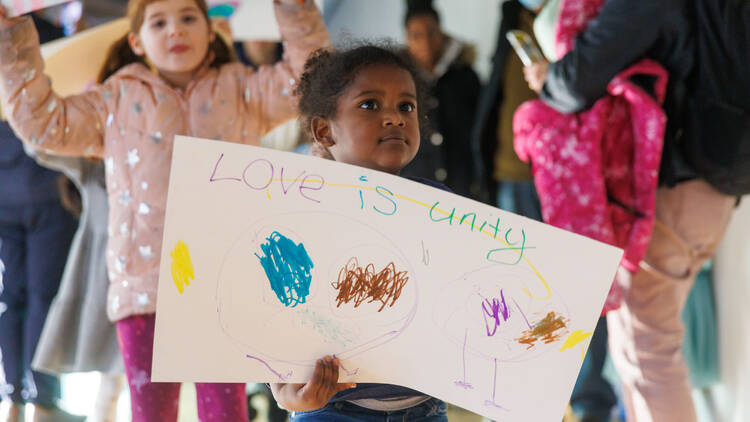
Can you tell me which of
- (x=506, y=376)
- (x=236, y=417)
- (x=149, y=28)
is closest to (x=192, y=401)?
(x=236, y=417)

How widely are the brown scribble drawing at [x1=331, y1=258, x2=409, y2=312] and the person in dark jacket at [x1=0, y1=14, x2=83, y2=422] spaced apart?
4.59 ft

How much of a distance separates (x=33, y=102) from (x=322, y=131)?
526 millimetres

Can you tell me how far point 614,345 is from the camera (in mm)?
1527

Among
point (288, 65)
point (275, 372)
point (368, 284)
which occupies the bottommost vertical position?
point (275, 372)

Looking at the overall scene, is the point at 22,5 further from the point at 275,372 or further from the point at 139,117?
the point at 275,372

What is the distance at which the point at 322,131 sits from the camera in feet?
3.73

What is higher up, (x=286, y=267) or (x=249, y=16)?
(x=249, y=16)

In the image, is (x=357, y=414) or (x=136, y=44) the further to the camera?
(x=136, y=44)

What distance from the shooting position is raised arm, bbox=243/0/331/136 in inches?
52.0

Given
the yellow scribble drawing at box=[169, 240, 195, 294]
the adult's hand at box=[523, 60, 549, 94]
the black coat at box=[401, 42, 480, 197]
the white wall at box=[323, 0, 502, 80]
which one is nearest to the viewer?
the yellow scribble drawing at box=[169, 240, 195, 294]

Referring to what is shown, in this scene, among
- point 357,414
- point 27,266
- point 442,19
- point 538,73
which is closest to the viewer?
point 357,414

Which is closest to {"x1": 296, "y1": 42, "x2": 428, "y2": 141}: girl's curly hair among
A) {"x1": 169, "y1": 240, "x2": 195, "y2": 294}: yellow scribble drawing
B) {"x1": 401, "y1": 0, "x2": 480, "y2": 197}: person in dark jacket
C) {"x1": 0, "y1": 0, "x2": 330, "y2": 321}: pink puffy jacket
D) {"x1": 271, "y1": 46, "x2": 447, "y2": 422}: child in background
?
{"x1": 271, "y1": 46, "x2": 447, "y2": 422}: child in background

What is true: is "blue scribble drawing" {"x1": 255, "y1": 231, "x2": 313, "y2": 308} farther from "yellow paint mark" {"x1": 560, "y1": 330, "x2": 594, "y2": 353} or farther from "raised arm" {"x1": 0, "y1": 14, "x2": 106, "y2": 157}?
"raised arm" {"x1": 0, "y1": 14, "x2": 106, "y2": 157}

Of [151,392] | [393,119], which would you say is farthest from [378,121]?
[151,392]
